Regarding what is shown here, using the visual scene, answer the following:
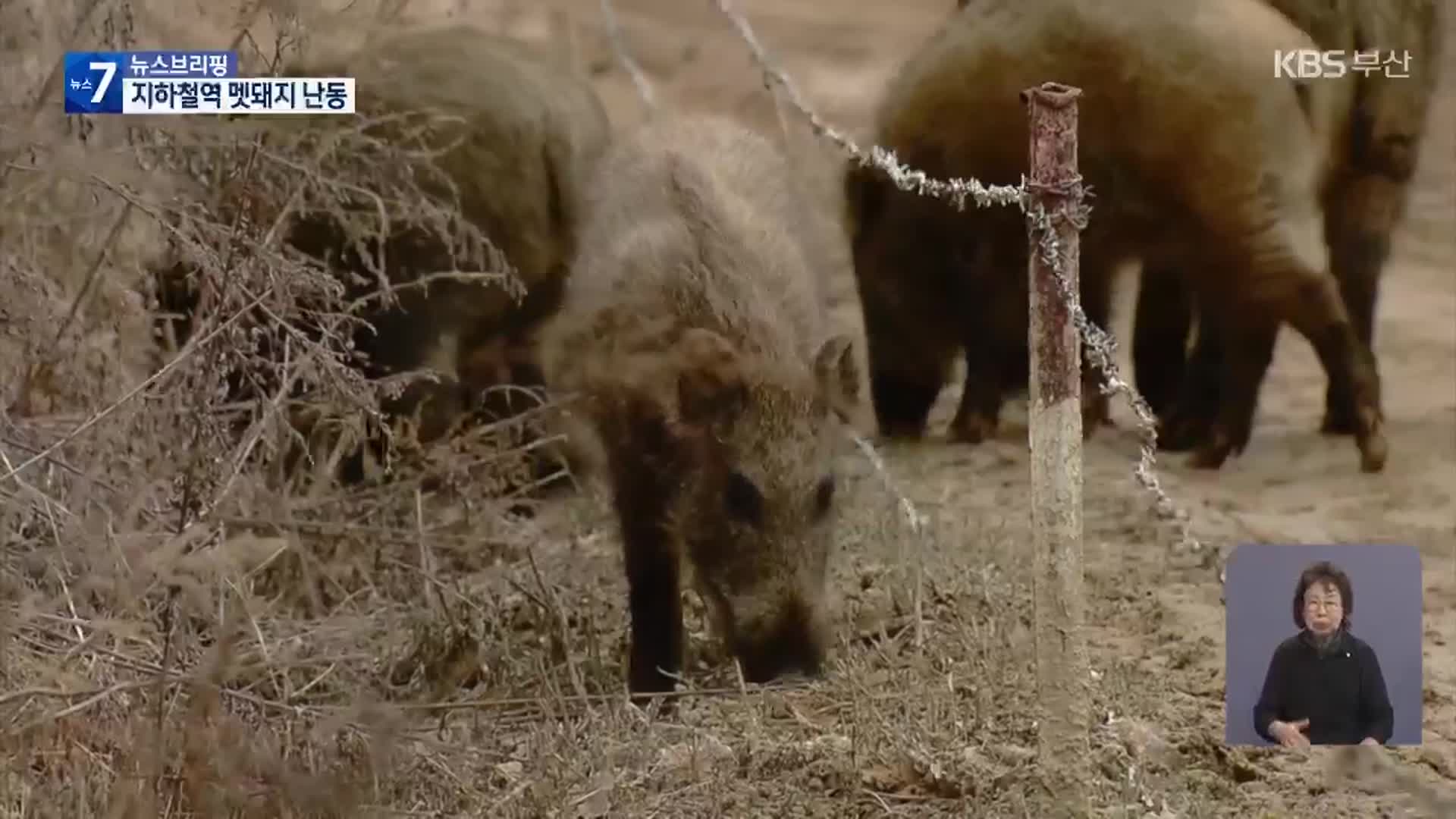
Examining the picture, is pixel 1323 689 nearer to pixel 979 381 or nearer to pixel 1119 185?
pixel 979 381

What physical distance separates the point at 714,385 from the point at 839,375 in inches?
12.3

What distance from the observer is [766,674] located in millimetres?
3664

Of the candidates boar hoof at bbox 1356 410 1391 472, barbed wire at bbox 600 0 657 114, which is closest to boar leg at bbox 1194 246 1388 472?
boar hoof at bbox 1356 410 1391 472

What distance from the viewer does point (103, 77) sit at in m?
3.68

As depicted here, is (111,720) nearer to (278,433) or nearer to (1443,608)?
(278,433)

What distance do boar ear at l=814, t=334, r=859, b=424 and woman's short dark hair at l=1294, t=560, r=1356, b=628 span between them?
98 centimetres

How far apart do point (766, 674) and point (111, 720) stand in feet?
4.20

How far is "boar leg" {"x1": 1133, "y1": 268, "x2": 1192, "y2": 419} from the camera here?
370 centimetres

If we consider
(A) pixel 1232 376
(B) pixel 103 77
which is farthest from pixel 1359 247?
(B) pixel 103 77

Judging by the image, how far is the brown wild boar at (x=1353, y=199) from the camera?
3668 millimetres

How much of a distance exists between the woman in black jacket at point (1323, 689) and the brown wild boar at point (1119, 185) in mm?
449

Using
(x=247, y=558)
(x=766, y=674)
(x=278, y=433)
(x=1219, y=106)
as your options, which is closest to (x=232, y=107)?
(x=278, y=433)

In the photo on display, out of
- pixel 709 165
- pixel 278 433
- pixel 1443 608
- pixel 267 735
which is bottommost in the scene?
pixel 267 735

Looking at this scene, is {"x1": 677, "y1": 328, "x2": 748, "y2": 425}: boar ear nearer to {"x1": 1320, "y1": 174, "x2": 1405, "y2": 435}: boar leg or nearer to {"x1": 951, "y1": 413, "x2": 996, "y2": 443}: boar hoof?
{"x1": 951, "y1": 413, "x2": 996, "y2": 443}: boar hoof
